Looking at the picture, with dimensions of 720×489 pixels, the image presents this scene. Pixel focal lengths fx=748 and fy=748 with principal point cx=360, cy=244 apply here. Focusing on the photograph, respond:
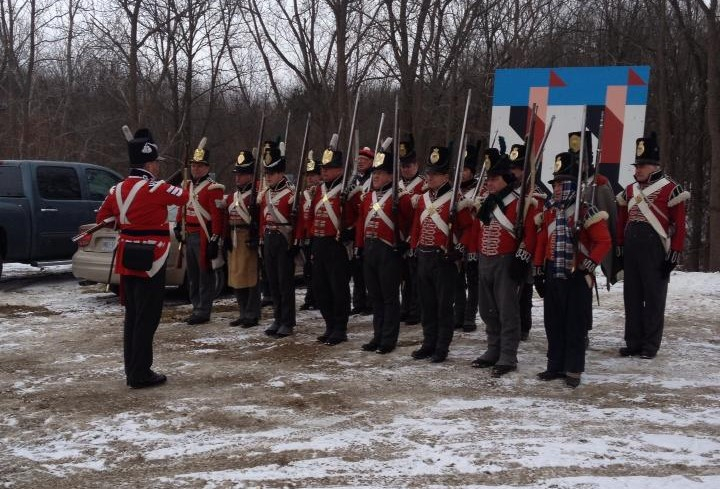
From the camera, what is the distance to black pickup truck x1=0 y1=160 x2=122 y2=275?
36.9 ft

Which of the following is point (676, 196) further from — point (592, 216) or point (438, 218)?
point (438, 218)

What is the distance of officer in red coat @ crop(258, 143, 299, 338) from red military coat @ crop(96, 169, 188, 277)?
75.9 inches

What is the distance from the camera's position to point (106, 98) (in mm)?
32125

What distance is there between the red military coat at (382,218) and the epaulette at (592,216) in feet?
5.85

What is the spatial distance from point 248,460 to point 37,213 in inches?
331

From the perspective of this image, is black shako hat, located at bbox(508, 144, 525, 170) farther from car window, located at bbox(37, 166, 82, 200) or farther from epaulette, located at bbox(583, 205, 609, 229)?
car window, located at bbox(37, 166, 82, 200)

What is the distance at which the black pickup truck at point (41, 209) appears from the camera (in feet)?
36.9

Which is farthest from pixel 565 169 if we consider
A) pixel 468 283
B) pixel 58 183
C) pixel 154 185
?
pixel 58 183

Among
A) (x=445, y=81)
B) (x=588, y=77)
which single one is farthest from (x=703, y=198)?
(x=588, y=77)

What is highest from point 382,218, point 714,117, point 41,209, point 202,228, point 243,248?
point 714,117

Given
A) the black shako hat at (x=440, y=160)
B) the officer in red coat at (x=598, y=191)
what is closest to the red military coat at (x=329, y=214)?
the black shako hat at (x=440, y=160)

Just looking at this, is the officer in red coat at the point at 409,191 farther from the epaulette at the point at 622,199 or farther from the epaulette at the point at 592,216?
the epaulette at the point at 622,199

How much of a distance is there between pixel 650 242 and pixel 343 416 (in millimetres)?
3546

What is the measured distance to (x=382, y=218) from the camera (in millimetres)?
7086
